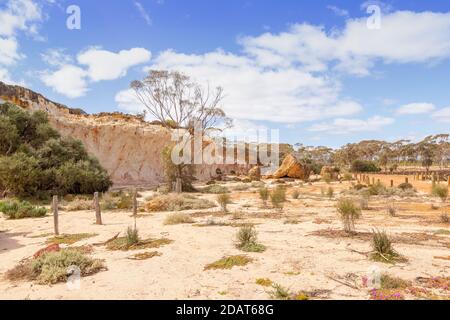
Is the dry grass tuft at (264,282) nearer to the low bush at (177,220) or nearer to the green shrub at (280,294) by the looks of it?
the green shrub at (280,294)

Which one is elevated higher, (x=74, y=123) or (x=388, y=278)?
(x=74, y=123)

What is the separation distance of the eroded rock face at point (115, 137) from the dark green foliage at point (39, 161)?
715 centimetres

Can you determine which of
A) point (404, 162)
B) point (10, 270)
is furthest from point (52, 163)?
point (404, 162)

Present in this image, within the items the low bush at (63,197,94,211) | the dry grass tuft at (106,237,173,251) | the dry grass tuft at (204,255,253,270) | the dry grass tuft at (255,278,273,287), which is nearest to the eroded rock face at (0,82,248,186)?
the low bush at (63,197,94,211)

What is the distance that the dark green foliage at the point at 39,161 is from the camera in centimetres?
1762

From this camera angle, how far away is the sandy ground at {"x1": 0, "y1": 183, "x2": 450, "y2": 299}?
4854 millimetres

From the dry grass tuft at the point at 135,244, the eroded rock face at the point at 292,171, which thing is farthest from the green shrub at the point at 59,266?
the eroded rock face at the point at 292,171

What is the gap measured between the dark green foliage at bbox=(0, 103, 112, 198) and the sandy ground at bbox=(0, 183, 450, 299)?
741cm

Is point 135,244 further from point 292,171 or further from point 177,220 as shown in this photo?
point 292,171

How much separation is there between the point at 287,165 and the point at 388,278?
30488 mm
